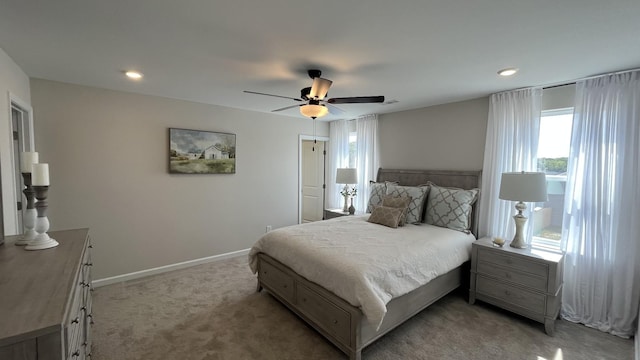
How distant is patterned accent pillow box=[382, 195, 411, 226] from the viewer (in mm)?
3451

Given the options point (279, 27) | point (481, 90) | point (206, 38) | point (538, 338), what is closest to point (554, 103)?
point (481, 90)

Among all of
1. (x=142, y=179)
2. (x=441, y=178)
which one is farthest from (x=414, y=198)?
(x=142, y=179)

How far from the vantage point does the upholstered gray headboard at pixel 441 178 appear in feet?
11.6

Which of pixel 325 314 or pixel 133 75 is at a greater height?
pixel 133 75

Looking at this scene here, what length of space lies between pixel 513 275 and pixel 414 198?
1329mm

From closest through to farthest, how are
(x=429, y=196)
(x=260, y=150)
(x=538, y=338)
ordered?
(x=538, y=338) < (x=429, y=196) < (x=260, y=150)

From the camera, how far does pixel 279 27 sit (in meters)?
1.78

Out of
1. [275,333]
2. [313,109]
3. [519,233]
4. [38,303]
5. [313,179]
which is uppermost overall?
[313,109]

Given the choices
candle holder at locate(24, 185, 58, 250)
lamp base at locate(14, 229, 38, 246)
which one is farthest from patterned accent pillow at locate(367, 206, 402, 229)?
lamp base at locate(14, 229, 38, 246)

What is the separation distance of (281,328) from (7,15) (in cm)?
296

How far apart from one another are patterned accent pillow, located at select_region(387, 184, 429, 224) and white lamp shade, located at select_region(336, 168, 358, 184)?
38.2 inches

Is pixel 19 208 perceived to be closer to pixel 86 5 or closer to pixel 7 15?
pixel 7 15

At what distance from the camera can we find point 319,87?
2.43 meters

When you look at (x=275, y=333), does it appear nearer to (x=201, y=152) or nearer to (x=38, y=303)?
(x=38, y=303)
